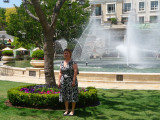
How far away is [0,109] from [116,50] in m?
38.5

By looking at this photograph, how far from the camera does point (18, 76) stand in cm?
1636

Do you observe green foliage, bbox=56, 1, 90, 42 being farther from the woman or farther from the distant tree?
the woman

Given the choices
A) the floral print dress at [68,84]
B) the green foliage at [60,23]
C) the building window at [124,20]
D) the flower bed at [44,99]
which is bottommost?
the flower bed at [44,99]

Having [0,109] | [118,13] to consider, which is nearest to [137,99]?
[0,109]

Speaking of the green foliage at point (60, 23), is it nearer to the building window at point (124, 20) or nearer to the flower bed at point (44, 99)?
the building window at point (124, 20)

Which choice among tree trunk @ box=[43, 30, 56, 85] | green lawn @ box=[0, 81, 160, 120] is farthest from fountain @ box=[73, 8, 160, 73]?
tree trunk @ box=[43, 30, 56, 85]

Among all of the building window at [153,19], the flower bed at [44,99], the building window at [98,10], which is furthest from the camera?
the building window at [98,10]

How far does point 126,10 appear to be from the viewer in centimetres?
4694

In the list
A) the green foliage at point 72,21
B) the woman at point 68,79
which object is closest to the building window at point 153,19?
the green foliage at point 72,21

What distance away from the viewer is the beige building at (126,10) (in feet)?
147

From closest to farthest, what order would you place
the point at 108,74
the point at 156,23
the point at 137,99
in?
the point at 137,99
the point at 108,74
the point at 156,23

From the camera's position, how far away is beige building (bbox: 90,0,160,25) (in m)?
44.9

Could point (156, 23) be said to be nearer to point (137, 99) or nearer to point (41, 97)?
point (137, 99)

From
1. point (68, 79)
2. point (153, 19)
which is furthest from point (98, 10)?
point (68, 79)
